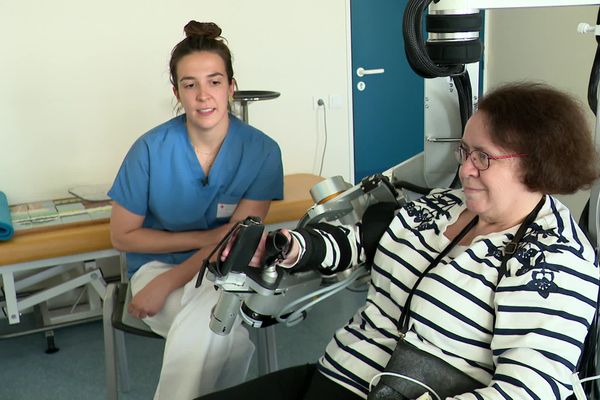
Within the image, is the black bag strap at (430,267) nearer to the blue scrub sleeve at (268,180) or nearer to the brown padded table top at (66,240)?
the blue scrub sleeve at (268,180)

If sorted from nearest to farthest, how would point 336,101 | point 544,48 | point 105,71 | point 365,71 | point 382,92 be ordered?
point 105,71 → point 544,48 → point 336,101 → point 365,71 → point 382,92

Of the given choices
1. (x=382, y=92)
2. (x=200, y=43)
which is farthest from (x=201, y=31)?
(x=382, y=92)

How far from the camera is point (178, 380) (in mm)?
1899

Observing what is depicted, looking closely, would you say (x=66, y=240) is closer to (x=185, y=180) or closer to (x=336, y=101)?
(x=185, y=180)

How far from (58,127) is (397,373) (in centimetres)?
242

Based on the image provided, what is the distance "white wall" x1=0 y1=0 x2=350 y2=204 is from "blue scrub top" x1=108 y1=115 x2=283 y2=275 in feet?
4.11

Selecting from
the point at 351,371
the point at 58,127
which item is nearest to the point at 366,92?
the point at 58,127

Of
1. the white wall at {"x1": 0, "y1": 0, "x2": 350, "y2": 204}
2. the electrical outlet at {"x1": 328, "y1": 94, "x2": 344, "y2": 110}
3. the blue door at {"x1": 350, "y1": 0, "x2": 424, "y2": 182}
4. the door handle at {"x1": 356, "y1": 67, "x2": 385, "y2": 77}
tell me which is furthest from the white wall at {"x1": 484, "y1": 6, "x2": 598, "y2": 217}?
the white wall at {"x1": 0, "y1": 0, "x2": 350, "y2": 204}

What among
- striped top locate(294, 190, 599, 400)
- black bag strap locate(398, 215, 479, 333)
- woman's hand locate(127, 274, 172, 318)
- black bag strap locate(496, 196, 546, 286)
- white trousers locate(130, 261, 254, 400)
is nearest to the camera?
striped top locate(294, 190, 599, 400)

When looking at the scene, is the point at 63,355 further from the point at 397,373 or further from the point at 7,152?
the point at 397,373

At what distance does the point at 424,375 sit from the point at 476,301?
173mm

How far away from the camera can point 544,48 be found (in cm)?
359

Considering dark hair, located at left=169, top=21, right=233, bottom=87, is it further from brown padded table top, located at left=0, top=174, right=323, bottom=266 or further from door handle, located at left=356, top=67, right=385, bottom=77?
door handle, located at left=356, top=67, right=385, bottom=77

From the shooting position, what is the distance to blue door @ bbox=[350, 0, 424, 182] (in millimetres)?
3922
